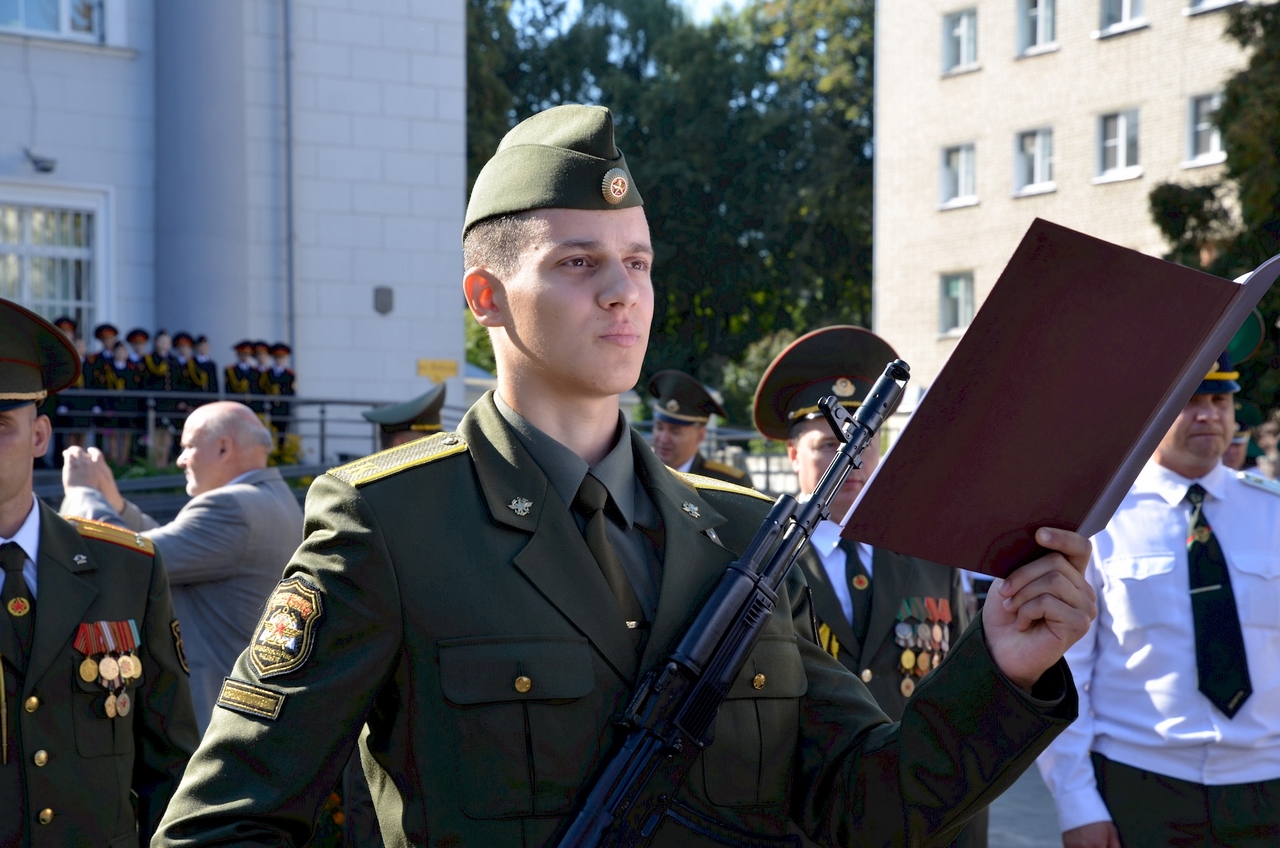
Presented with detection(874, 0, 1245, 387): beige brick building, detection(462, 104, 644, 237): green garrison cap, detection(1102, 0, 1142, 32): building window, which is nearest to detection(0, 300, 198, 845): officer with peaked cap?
detection(462, 104, 644, 237): green garrison cap

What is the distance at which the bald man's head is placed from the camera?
638cm

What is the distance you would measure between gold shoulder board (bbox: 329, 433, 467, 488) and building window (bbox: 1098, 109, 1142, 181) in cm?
3072

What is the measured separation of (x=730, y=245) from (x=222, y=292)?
1084 inches

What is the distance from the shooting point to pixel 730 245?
45.1 metres

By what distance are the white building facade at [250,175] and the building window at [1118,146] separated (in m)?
16.3

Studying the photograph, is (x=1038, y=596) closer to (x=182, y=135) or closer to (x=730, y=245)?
(x=182, y=135)

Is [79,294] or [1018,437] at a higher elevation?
[79,294]

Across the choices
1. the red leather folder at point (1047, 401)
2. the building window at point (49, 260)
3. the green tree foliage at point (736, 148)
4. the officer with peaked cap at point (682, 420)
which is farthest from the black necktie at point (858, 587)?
the green tree foliage at point (736, 148)

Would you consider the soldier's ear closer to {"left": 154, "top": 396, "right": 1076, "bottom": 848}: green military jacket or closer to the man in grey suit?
{"left": 154, "top": 396, "right": 1076, "bottom": 848}: green military jacket

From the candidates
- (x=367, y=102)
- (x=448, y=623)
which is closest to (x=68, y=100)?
(x=367, y=102)

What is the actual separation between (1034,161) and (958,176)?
2.14 metres

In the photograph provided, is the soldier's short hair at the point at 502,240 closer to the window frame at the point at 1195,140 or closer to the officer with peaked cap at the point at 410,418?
the officer with peaked cap at the point at 410,418

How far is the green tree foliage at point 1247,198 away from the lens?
18312 mm

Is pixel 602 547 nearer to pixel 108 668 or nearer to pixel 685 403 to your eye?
pixel 108 668
